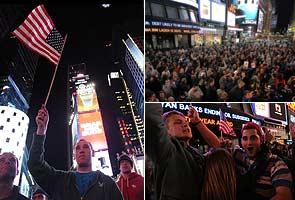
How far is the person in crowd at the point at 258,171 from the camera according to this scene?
12.0 ft

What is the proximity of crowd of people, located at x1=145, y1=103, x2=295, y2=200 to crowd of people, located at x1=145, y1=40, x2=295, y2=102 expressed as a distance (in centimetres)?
27

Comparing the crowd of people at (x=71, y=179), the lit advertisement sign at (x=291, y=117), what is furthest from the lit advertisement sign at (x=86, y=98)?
the lit advertisement sign at (x=291, y=117)

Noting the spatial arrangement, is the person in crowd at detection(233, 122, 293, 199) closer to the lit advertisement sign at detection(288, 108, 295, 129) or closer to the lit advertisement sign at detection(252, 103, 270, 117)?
the lit advertisement sign at detection(252, 103, 270, 117)

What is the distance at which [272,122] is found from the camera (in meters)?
3.94

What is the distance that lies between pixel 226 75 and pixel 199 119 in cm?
54

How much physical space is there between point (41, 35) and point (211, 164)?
2.05 metres

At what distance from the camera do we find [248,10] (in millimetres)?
4137

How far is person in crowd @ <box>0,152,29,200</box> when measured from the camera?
12.6 feet

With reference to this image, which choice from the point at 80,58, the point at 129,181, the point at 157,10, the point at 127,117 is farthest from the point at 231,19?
the point at 129,181

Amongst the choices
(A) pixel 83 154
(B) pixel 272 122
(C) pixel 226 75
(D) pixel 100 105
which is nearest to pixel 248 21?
(C) pixel 226 75

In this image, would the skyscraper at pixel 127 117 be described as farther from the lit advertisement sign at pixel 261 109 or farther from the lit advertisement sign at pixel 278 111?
the lit advertisement sign at pixel 278 111

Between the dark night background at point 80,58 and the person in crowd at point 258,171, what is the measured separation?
3.82 ft

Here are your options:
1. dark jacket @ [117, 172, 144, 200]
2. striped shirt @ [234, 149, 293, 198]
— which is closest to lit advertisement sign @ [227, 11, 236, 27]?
striped shirt @ [234, 149, 293, 198]

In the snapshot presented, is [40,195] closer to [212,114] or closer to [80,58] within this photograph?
[80,58]
